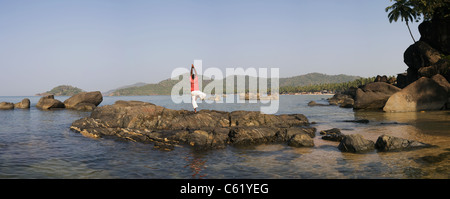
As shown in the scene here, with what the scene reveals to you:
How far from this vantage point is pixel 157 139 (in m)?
15.0

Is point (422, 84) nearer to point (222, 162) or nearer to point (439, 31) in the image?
point (439, 31)

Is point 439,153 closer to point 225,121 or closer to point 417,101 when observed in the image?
point 225,121

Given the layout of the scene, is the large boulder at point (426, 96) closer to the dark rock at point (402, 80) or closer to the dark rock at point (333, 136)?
the dark rock at point (333, 136)

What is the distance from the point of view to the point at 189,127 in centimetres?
1823

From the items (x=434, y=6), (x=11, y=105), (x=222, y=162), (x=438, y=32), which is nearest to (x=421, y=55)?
(x=438, y=32)

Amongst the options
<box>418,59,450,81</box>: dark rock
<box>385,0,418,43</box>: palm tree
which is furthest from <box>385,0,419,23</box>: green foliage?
<box>418,59,450,81</box>: dark rock

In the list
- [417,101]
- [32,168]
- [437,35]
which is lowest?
[32,168]

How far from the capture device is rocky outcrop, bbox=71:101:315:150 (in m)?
14.4

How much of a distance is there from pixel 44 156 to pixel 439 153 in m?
15.4

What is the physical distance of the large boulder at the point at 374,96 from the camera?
35500 millimetres

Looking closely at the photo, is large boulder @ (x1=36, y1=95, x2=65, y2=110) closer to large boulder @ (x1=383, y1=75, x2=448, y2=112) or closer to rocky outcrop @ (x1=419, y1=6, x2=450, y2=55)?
large boulder @ (x1=383, y1=75, x2=448, y2=112)

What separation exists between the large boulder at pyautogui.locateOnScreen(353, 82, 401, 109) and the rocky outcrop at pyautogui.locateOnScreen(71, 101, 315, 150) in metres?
17.9

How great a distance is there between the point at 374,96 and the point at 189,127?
1072 inches
